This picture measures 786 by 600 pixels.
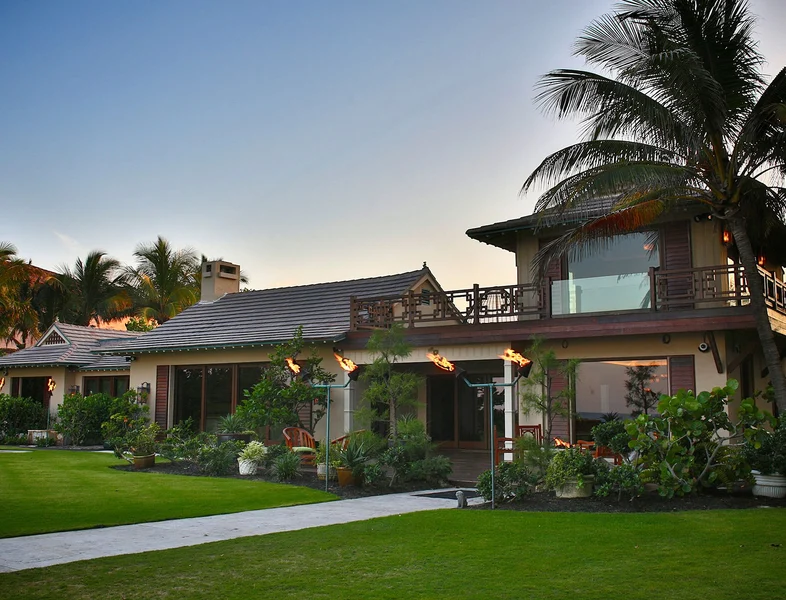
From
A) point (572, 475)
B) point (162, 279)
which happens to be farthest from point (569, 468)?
point (162, 279)

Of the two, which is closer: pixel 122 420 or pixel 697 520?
pixel 697 520

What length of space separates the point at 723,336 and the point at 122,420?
52.1 feet

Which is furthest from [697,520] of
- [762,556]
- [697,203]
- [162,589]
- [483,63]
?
[483,63]

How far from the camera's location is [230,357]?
2109cm

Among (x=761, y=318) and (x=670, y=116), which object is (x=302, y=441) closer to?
(x=761, y=318)

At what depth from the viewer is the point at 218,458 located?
15.6 meters

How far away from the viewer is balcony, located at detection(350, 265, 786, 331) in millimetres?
14625

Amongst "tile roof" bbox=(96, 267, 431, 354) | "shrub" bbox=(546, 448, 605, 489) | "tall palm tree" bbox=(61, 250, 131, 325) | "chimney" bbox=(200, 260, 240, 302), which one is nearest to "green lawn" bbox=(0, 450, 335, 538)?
"shrub" bbox=(546, 448, 605, 489)

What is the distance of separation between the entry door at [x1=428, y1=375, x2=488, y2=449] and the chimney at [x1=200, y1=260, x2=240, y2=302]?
8345 millimetres

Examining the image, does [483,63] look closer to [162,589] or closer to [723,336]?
[723,336]

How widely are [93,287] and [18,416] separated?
16288 mm

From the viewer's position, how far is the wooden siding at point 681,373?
14.6 metres

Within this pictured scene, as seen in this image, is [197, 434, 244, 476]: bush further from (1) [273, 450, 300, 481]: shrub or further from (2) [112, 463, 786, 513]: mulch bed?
(2) [112, 463, 786, 513]: mulch bed

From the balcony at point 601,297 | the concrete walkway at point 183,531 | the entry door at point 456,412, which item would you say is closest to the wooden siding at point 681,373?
the balcony at point 601,297
